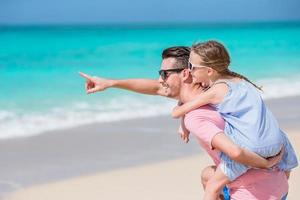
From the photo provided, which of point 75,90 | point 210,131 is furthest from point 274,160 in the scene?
point 75,90

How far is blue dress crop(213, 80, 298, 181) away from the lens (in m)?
2.90

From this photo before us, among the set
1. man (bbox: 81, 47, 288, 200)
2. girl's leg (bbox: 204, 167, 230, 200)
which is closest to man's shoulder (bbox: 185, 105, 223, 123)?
man (bbox: 81, 47, 288, 200)

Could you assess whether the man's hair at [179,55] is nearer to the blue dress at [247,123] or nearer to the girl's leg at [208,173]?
the blue dress at [247,123]

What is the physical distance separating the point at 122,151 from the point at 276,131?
14.8 feet

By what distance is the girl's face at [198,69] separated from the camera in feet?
9.73

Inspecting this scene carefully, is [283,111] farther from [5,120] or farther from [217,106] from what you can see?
[217,106]

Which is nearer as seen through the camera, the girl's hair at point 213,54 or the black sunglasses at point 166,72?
the girl's hair at point 213,54

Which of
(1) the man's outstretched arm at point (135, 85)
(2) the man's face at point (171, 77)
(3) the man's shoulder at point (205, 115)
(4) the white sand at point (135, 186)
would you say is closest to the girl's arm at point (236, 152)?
(3) the man's shoulder at point (205, 115)

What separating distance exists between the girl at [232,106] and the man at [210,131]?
0.14 feet

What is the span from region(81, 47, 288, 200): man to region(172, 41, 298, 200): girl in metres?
0.04

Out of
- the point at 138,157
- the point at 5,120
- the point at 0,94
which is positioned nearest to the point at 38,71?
the point at 0,94

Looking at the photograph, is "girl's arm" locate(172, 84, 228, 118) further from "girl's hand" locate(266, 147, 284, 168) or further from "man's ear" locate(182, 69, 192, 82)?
"girl's hand" locate(266, 147, 284, 168)

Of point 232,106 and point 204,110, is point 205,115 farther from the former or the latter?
point 232,106

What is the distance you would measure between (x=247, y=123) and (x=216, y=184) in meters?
0.34
